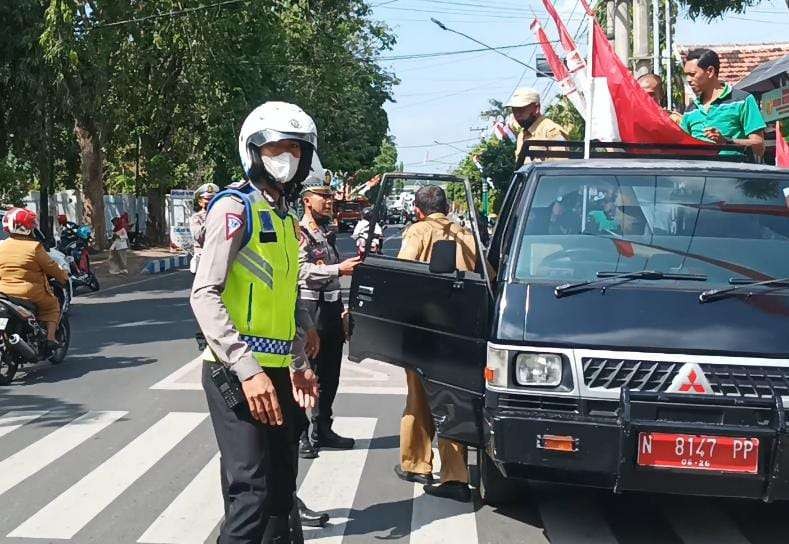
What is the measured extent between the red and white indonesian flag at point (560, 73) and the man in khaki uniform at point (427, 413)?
2465mm

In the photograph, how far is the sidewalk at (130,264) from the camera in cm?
2308

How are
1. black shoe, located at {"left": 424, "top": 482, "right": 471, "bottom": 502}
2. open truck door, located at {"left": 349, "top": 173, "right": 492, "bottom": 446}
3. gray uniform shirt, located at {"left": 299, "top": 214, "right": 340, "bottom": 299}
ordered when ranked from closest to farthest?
open truck door, located at {"left": 349, "top": 173, "right": 492, "bottom": 446} < black shoe, located at {"left": 424, "top": 482, "right": 471, "bottom": 502} < gray uniform shirt, located at {"left": 299, "top": 214, "right": 340, "bottom": 299}

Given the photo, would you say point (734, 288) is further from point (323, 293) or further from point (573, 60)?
point (573, 60)

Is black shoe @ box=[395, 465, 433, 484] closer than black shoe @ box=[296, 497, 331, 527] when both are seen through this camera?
No

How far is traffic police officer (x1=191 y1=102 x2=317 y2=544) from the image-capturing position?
3.44 metres

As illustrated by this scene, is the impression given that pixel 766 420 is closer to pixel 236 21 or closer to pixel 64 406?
pixel 64 406

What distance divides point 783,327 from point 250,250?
7.73 feet

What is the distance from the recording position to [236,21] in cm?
2722

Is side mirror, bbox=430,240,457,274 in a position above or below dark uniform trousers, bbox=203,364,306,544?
above

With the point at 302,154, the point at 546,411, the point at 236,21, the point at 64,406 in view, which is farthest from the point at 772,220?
the point at 236,21

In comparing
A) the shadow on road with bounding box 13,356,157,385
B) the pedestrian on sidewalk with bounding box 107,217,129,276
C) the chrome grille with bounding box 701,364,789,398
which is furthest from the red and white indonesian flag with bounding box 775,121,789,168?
the pedestrian on sidewalk with bounding box 107,217,129,276

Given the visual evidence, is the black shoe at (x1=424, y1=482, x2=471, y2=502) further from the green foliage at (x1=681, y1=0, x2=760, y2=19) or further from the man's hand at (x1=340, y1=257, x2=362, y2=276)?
the green foliage at (x1=681, y1=0, x2=760, y2=19)

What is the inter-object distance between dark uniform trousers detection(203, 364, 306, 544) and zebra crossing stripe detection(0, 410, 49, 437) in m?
4.20

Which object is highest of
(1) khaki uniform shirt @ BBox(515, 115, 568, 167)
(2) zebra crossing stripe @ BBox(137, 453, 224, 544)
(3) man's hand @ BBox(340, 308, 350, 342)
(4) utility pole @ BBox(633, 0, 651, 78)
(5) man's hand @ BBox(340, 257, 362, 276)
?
(4) utility pole @ BBox(633, 0, 651, 78)
